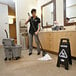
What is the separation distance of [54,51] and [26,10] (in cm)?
294

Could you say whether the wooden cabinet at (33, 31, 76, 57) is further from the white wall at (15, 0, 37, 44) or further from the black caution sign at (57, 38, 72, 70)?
the white wall at (15, 0, 37, 44)

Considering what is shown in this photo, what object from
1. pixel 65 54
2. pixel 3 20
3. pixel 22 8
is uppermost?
pixel 22 8

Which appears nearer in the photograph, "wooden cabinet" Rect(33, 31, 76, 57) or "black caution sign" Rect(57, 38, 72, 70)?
"black caution sign" Rect(57, 38, 72, 70)

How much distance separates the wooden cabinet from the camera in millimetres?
3226

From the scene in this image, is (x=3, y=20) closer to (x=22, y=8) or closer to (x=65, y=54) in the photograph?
(x=22, y=8)

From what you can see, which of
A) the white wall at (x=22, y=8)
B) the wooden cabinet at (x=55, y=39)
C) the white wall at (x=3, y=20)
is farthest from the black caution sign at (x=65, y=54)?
the white wall at (x=3, y=20)

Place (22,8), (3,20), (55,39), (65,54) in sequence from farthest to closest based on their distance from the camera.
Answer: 1. (3,20)
2. (22,8)
3. (55,39)
4. (65,54)

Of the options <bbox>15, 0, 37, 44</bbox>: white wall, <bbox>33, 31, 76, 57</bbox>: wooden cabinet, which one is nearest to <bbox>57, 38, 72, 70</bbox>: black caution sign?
<bbox>33, 31, 76, 57</bbox>: wooden cabinet

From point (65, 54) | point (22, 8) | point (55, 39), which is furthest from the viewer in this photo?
point (22, 8)

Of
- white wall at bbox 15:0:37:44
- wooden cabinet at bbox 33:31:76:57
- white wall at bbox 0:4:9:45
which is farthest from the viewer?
white wall at bbox 0:4:9:45

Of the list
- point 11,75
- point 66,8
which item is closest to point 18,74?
point 11,75

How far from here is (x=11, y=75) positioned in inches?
87.7

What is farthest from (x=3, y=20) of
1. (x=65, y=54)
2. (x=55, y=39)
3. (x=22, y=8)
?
(x=65, y=54)

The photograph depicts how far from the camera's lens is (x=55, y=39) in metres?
3.91
